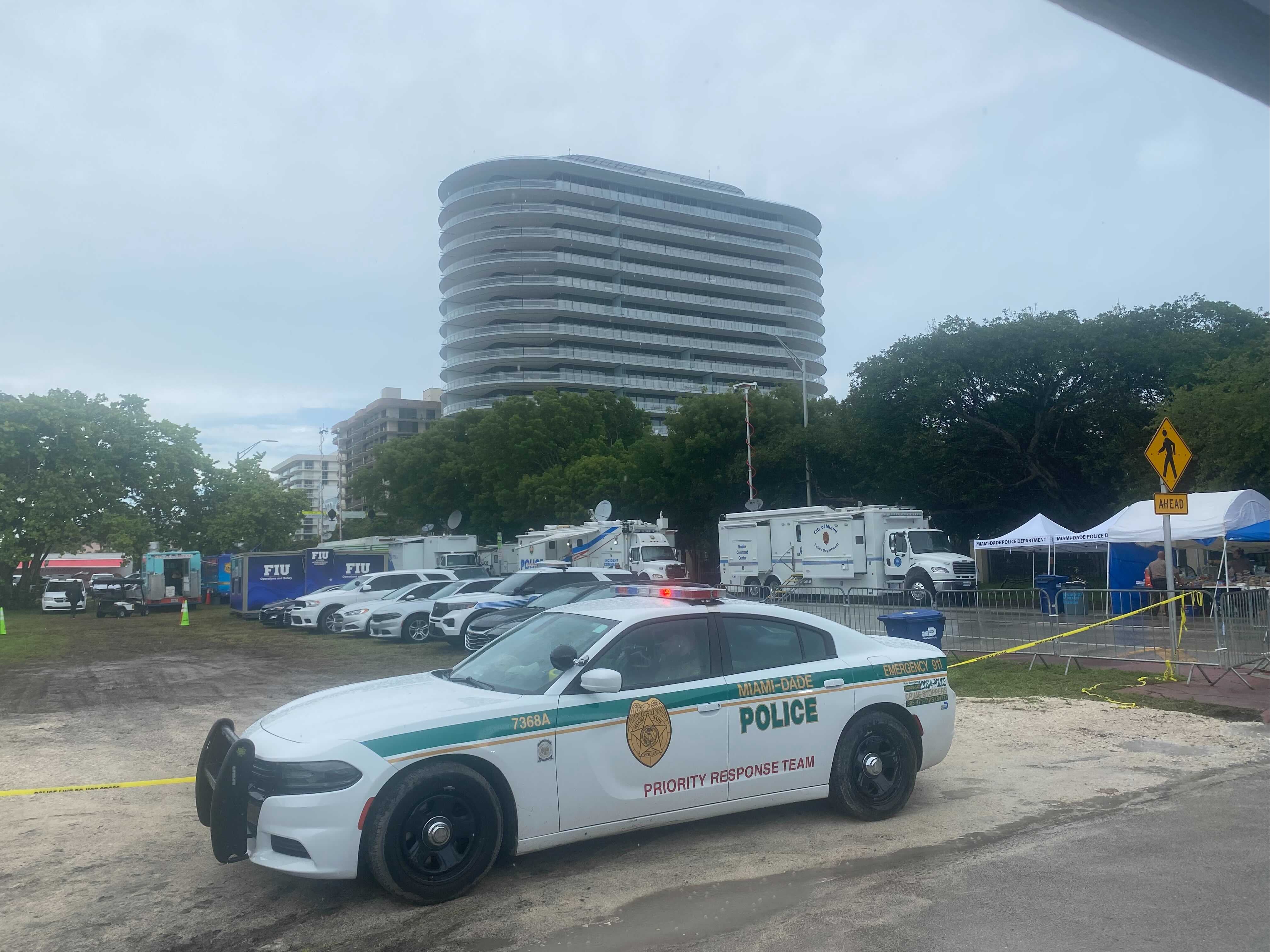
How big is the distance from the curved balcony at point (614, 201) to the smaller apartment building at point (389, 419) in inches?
1198

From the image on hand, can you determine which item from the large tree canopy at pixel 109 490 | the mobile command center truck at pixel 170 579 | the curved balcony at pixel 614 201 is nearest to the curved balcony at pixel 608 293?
the curved balcony at pixel 614 201

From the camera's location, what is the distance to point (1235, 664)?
12.5m

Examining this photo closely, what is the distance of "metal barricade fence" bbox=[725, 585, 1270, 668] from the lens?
41.1 feet

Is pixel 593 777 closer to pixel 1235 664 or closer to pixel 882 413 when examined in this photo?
pixel 1235 664

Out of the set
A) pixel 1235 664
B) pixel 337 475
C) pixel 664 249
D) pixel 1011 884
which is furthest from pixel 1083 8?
pixel 337 475

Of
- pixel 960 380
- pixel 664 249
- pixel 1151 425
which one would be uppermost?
pixel 664 249

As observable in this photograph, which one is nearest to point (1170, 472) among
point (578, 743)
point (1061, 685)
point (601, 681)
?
point (1061, 685)

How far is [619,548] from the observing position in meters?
34.0

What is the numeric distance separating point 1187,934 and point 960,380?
34665mm

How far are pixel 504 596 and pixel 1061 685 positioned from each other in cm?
1145

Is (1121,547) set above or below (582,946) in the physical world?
above

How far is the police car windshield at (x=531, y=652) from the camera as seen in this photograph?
19.2ft

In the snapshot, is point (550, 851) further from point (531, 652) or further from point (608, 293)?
point (608, 293)

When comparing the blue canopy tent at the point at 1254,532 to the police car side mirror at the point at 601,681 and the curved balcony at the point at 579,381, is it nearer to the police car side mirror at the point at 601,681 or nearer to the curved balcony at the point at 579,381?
the police car side mirror at the point at 601,681
